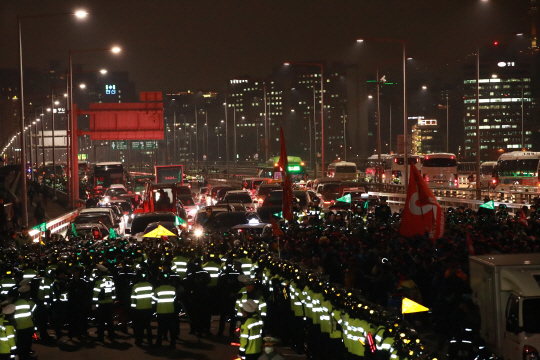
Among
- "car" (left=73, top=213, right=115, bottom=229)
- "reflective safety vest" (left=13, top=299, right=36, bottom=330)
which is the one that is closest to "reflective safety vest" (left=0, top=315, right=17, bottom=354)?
"reflective safety vest" (left=13, top=299, right=36, bottom=330)

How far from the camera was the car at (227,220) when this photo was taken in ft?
76.7

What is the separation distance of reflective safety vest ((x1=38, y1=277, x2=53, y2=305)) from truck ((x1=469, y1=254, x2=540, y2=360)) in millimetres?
6788

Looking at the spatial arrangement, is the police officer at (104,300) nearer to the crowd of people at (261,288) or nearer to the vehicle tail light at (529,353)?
the crowd of people at (261,288)

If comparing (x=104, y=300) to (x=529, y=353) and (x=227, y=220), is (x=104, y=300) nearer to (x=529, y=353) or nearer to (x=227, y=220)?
(x=529, y=353)

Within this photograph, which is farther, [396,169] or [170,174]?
[396,169]

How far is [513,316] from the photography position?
8875 mm

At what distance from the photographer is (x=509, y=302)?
29.7 feet

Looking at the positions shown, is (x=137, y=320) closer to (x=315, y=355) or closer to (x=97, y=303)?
(x=97, y=303)

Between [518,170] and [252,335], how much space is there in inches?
1431

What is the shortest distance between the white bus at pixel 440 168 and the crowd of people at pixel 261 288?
36.7 m

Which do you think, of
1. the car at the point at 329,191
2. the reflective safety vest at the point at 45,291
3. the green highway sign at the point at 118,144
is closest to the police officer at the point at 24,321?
the reflective safety vest at the point at 45,291

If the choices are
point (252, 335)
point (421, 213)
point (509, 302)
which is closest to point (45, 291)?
point (252, 335)

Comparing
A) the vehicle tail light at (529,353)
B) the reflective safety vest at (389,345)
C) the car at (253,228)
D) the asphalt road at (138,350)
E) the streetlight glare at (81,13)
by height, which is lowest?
the asphalt road at (138,350)

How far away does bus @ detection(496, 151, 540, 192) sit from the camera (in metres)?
41.6
